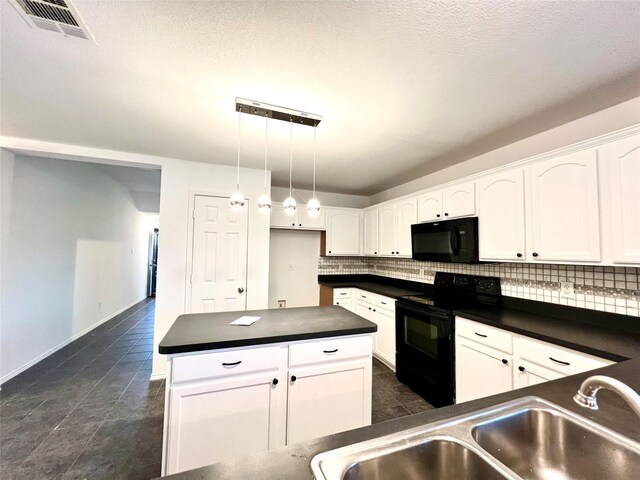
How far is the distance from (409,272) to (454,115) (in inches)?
90.9

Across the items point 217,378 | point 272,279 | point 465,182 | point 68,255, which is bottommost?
point 217,378

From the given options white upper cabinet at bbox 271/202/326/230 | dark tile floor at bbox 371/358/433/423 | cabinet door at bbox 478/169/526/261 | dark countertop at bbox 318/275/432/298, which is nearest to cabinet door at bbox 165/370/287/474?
dark tile floor at bbox 371/358/433/423

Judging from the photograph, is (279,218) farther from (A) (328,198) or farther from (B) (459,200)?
(B) (459,200)

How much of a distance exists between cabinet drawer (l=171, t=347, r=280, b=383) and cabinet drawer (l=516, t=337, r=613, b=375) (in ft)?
5.43

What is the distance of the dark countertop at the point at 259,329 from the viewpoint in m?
1.43

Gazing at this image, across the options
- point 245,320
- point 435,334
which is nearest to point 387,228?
point 435,334

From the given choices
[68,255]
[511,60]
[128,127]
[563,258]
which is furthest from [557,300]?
[68,255]

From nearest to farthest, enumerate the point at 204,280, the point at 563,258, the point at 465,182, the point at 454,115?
1. the point at 563,258
2. the point at 454,115
3. the point at 465,182
4. the point at 204,280

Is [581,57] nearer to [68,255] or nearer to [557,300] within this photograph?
[557,300]

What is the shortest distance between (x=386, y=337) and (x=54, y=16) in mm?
3641

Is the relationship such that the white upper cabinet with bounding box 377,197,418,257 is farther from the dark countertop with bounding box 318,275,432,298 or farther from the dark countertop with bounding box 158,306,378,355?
the dark countertop with bounding box 158,306,378,355

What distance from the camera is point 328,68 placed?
1513 millimetres

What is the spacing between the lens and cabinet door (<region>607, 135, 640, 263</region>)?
1488 millimetres

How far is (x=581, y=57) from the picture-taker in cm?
139
